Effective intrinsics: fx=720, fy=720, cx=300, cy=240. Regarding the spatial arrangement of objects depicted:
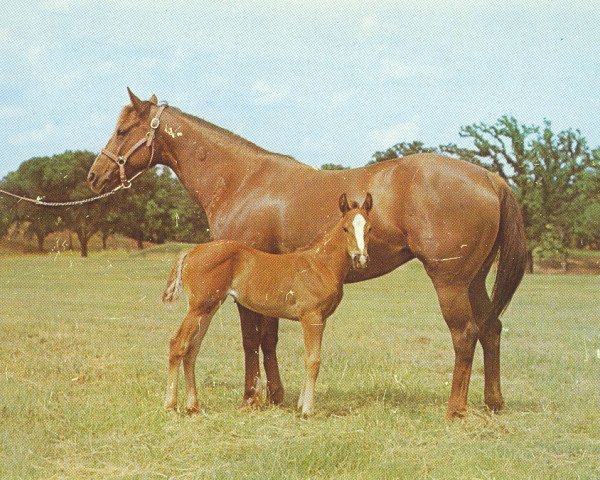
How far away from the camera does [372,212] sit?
291 inches

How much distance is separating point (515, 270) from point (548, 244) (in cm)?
2825

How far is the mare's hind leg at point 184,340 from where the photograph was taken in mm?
6996

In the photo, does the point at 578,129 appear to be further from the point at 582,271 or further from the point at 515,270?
the point at 515,270

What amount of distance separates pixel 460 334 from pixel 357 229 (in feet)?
6.16

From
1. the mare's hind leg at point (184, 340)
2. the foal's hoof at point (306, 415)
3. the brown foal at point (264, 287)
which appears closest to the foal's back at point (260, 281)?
the brown foal at point (264, 287)

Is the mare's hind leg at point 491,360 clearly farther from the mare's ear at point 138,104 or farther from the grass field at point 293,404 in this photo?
the mare's ear at point 138,104

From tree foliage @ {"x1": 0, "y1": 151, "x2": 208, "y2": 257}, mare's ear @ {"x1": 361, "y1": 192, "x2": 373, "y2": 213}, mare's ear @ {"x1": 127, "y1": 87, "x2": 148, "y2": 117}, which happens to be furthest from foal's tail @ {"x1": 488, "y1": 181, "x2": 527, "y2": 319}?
tree foliage @ {"x1": 0, "y1": 151, "x2": 208, "y2": 257}

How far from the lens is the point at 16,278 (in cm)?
2355

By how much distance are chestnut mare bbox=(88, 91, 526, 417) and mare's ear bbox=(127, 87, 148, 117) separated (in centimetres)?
1

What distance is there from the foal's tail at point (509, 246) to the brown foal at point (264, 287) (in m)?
1.81

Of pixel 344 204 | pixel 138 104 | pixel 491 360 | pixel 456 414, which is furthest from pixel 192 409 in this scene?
pixel 138 104

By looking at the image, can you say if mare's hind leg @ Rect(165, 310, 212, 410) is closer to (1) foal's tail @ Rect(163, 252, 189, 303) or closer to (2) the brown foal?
(2) the brown foal

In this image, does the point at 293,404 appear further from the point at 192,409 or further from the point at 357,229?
the point at 357,229

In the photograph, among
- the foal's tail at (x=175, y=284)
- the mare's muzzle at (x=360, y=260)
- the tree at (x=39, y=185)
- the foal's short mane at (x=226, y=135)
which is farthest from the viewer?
the tree at (x=39, y=185)
